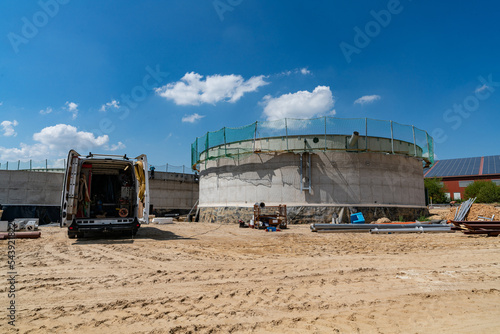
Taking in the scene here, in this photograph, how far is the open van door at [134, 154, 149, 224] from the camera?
10.0m

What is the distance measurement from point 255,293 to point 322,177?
14.5 m

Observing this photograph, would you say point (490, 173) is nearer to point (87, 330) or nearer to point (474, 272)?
point (474, 272)

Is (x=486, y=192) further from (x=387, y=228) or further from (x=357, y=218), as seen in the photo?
(x=387, y=228)

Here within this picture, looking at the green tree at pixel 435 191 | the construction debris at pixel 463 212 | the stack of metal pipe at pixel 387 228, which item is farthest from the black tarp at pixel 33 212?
the green tree at pixel 435 191

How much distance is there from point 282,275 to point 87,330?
3.03 m

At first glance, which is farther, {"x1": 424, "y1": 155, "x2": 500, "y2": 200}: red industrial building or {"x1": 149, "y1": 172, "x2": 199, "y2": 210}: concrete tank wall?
{"x1": 424, "y1": 155, "x2": 500, "y2": 200}: red industrial building

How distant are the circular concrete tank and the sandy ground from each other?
1072cm

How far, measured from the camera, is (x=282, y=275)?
16.5ft

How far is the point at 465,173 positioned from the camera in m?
62.6

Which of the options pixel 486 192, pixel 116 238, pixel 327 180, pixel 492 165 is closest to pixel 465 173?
pixel 492 165

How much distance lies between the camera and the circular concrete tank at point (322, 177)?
1769cm

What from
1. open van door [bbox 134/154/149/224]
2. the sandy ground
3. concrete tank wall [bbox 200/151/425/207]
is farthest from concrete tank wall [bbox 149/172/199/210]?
the sandy ground

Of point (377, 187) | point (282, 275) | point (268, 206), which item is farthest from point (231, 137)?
point (282, 275)

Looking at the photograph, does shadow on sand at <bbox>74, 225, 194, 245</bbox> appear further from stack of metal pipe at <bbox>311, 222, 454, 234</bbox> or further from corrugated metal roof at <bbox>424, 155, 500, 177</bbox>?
corrugated metal roof at <bbox>424, 155, 500, 177</bbox>
